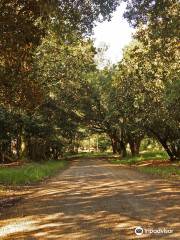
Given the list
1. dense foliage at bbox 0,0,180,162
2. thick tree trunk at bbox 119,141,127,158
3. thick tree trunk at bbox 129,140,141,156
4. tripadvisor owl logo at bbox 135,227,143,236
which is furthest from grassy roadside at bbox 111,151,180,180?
thick tree trunk at bbox 119,141,127,158

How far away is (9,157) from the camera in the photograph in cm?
4681

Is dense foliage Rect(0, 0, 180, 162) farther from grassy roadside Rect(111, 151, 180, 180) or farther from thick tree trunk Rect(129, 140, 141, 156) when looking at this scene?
grassy roadside Rect(111, 151, 180, 180)

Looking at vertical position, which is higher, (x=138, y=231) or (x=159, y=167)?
(x=159, y=167)

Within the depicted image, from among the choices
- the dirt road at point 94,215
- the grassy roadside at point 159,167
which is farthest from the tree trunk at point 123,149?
the dirt road at point 94,215

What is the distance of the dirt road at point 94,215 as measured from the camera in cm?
920

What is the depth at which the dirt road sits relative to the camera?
9.20 m

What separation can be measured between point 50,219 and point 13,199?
15.9ft

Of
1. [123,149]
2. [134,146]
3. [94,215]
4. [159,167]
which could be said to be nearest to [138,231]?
[94,215]

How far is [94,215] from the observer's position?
37.1 ft

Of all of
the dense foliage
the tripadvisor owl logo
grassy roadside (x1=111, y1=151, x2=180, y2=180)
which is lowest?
the tripadvisor owl logo

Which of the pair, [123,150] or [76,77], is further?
[123,150]

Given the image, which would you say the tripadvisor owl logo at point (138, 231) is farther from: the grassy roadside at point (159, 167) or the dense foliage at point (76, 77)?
the grassy roadside at point (159, 167)

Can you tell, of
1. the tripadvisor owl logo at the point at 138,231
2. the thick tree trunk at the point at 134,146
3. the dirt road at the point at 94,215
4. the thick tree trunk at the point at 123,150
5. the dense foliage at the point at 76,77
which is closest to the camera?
the tripadvisor owl logo at the point at 138,231

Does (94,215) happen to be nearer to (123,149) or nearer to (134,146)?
(134,146)
